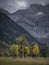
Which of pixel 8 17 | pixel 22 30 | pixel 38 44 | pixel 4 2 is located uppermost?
pixel 4 2

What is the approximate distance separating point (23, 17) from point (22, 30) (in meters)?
0.31

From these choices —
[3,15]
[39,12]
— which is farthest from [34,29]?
[3,15]

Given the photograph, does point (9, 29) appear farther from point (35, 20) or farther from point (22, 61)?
point (22, 61)

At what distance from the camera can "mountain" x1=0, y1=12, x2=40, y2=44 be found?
4465 millimetres

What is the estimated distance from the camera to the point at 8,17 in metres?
4.54

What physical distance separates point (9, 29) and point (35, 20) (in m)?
0.62

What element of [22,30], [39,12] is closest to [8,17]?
[22,30]

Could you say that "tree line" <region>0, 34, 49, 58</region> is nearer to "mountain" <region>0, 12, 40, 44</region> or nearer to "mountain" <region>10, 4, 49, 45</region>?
"mountain" <region>0, 12, 40, 44</region>

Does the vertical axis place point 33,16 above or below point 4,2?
below

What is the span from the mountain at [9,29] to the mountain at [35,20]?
85 mm

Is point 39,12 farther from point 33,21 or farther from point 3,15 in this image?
point 3,15

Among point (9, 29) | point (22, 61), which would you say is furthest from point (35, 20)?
point (22, 61)

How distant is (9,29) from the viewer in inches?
178

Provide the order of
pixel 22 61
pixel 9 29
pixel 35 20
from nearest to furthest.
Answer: pixel 22 61 < pixel 9 29 < pixel 35 20
